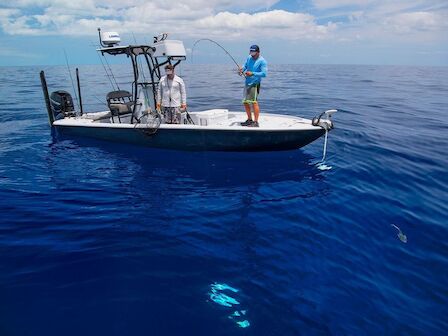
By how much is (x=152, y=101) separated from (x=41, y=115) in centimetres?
928

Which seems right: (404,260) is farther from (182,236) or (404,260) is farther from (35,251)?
(35,251)

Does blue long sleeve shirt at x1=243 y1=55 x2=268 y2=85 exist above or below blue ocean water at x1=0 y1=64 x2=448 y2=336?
above

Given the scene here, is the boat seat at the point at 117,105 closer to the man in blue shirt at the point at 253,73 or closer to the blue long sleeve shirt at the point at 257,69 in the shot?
the man in blue shirt at the point at 253,73

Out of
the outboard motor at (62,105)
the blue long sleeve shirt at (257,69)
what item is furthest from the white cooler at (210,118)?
the outboard motor at (62,105)

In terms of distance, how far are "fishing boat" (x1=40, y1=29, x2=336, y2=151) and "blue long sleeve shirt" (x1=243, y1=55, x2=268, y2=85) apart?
1342mm

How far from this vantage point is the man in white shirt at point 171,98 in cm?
912

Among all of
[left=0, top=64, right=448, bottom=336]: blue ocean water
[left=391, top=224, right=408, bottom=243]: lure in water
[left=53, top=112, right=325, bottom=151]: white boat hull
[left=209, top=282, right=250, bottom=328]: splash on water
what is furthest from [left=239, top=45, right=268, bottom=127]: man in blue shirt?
[left=209, top=282, right=250, bottom=328]: splash on water

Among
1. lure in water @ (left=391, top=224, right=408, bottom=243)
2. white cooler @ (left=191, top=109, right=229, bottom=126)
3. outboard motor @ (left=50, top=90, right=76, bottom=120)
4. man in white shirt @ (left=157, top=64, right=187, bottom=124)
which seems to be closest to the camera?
lure in water @ (left=391, top=224, right=408, bottom=243)

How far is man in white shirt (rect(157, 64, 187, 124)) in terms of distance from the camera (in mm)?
9125

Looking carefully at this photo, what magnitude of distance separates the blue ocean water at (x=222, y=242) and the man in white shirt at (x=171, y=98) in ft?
3.83

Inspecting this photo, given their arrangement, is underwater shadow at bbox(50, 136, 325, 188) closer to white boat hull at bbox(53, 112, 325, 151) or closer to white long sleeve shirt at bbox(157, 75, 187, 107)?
white boat hull at bbox(53, 112, 325, 151)

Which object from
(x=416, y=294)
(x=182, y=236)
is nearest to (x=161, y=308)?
(x=182, y=236)

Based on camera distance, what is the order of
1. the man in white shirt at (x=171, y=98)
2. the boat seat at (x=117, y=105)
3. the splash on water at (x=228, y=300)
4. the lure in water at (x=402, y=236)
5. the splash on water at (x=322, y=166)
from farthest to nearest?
the boat seat at (x=117, y=105), the man in white shirt at (x=171, y=98), the splash on water at (x=322, y=166), the lure in water at (x=402, y=236), the splash on water at (x=228, y=300)

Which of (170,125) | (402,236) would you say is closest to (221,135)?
(170,125)
